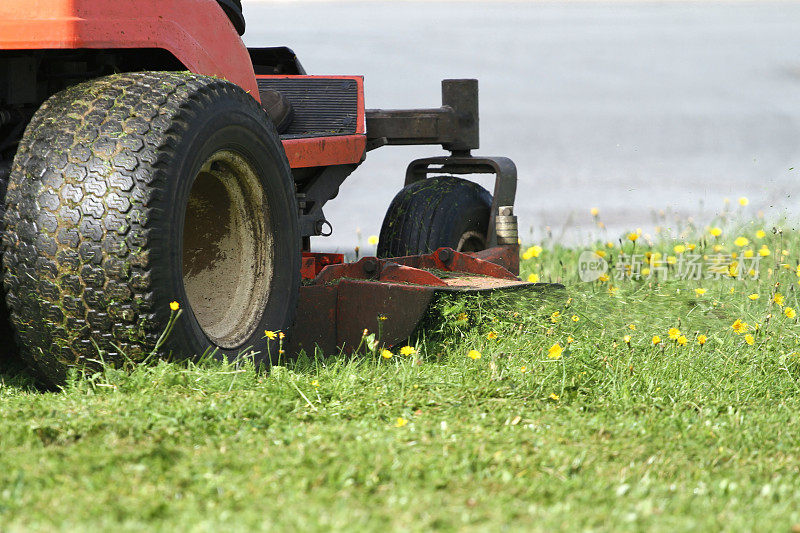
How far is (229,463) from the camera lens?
93.0 inches

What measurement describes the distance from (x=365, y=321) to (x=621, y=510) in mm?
1809

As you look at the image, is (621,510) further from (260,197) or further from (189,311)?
(260,197)

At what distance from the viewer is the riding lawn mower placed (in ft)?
9.37

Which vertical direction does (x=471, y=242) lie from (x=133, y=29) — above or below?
below

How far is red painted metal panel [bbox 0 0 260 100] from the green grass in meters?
0.94

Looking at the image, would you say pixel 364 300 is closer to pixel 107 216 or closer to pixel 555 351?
pixel 555 351

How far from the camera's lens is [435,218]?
17.0 feet

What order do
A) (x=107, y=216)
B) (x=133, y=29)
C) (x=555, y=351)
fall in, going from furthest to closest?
(x=555, y=351)
(x=133, y=29)
(x=107, y=216)

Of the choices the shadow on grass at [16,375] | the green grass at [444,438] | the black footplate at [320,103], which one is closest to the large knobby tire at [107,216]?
the green grass at [444,438]

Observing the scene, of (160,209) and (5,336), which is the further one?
(5,336)

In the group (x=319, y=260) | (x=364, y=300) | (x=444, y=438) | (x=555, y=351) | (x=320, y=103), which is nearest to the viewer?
(x=444, y=438)

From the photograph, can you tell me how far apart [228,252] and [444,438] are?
1238 mm

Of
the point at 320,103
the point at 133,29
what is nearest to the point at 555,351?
the point at 133,29

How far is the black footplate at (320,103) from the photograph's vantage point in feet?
16.1
